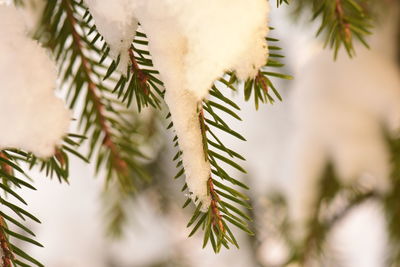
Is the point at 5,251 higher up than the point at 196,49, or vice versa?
the point at 196,49

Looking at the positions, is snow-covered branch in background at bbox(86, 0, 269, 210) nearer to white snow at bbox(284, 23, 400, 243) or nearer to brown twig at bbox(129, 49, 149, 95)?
brown twig at bbox(129, 49, 149, 95)

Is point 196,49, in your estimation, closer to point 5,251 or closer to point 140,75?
point 140,75

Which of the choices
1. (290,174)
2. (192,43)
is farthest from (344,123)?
(192,43)

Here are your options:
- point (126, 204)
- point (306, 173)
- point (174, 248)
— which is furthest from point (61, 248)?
point (306, 173)

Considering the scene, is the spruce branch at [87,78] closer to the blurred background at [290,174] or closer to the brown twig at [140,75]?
the brown twig at [140,75]

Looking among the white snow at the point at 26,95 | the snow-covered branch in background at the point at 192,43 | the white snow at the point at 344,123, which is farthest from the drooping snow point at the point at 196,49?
the white snow at the point at 344,123

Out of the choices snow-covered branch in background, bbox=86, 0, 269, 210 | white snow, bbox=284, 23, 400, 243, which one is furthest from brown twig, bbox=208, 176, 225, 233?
white snow, bbox=284, 23, 400, 243
